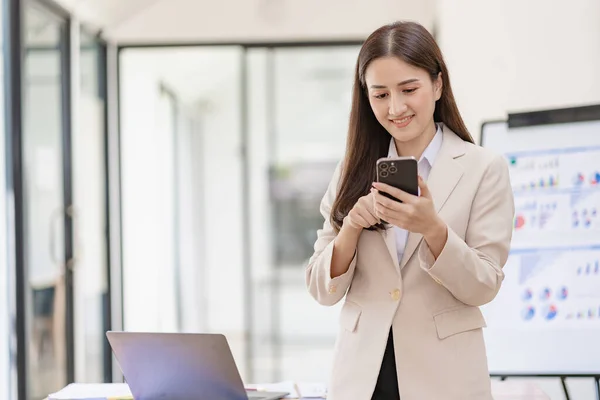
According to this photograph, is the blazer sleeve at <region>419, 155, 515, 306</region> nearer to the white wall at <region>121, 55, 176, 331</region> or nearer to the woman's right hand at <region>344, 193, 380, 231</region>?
the woman's right hand at <region>344, 193, 380, 231</region>

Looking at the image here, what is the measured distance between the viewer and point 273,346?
680cm

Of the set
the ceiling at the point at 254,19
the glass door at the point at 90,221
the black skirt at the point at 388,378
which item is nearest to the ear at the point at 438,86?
the black skirt at the point at 388,378

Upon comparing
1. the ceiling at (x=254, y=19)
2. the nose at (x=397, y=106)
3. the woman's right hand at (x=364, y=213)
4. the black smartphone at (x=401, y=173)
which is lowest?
the woman's right hand at (x=364, y=213)

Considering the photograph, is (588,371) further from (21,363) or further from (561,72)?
(21,363)

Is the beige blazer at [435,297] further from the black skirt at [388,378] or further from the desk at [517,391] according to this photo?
the desk at [517,391]

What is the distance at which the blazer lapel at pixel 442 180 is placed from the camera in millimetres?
1504

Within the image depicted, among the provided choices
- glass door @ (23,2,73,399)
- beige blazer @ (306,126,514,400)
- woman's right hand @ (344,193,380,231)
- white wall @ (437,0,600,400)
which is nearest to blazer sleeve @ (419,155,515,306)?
beige blazer @ (306,126,514,400)

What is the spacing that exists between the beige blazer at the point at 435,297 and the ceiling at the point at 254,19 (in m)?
4.16

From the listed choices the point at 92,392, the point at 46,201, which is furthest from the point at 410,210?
the point at 46,201

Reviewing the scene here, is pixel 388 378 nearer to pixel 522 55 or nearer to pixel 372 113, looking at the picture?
pixel 372 113

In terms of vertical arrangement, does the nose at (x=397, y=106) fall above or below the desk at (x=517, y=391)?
above

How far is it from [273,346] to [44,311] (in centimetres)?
266

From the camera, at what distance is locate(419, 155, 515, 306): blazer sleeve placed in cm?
140

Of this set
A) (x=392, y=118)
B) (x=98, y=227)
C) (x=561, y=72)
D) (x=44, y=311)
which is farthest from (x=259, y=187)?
(x=392, y=118)
